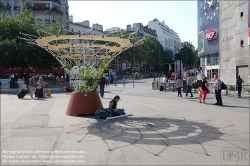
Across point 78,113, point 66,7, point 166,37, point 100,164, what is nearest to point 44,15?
point 66,7

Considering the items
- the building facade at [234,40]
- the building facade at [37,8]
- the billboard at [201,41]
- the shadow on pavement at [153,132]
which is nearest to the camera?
the shadow on pavement at [153,132]

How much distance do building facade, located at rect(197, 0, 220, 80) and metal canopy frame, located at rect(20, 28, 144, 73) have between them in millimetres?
31364

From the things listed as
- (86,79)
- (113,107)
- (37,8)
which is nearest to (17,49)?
(86,79)

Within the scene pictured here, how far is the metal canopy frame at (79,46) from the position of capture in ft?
33.8

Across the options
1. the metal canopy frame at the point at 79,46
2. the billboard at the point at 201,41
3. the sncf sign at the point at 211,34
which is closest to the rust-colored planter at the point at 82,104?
the metal canopy frame at the point at 79,46

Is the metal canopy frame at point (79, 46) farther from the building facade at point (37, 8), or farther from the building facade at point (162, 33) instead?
the building facade at point (162, 33)

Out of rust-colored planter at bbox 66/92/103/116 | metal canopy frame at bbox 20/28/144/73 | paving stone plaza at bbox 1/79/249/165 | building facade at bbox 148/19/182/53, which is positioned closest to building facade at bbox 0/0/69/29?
metal canopy frame at bbox 20/28/144/73

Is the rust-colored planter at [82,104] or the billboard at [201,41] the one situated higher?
the billboard at [201,41]

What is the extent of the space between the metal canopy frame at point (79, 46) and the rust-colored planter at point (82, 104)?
1575mm

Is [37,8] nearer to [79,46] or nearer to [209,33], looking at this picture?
[209,33]

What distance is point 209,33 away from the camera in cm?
4328

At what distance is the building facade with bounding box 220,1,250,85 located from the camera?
27.1 m

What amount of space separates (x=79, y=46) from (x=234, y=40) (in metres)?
23.6

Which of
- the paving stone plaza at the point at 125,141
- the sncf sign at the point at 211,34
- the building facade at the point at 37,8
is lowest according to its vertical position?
the paving stone plaza at the point at 125,141
